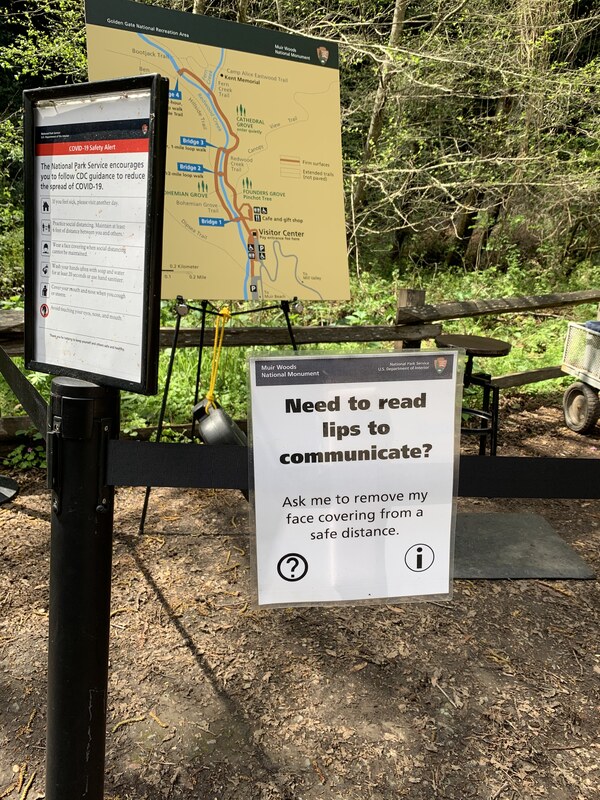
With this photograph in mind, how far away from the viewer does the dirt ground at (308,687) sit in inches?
76.9

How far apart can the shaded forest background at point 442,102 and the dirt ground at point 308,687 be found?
621 centimetres

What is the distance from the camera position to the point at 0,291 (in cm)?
823

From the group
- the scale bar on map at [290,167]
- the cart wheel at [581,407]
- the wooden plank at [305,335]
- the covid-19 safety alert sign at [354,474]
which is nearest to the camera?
the covid-19 safety alert sign at [354,474]

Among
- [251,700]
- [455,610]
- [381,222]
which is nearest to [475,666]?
[455,610]

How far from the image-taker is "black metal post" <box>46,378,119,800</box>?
1.32m

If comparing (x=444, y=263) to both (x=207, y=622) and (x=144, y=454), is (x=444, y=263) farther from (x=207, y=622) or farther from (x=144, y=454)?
(x=144, y=454)

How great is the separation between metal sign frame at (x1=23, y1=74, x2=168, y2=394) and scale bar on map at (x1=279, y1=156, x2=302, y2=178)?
1781 millimetres

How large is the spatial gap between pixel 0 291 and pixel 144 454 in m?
7.99

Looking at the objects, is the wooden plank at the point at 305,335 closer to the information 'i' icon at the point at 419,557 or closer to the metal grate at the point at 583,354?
the metal grate at the point at 583,354

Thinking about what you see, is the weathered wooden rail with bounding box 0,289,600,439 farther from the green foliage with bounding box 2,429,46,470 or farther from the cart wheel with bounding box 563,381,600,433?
the cart wheel with bounding box 563,381,600,433

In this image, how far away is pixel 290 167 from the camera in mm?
3021

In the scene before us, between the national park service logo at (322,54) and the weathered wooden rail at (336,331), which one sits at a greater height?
the national park service logo at (322,54)

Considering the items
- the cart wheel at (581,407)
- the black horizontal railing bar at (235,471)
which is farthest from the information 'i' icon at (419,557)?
the cart wheel at (581,407)

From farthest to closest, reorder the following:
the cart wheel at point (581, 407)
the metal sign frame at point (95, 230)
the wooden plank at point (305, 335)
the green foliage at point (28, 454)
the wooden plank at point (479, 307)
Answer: the cart wheel at point (581, 407) < the wooden plank at point (479, 307) < the wooden plank at point (305, 335) < the green foliage at point (28, 454) < the metal sign frame at point (95, 230)
